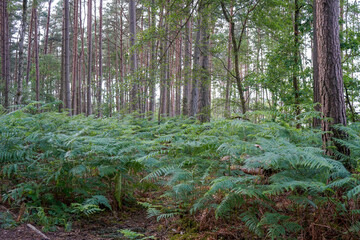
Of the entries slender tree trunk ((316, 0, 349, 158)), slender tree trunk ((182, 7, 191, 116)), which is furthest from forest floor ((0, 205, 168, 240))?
slender tree trunk ((182, 7, 191, 116))

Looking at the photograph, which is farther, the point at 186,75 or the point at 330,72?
the point at 186,75

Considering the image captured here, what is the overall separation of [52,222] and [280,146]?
2.83m

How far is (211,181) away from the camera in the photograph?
2.73 metres

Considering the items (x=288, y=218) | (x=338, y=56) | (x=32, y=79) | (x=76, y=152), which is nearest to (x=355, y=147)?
(x=288, y=218)

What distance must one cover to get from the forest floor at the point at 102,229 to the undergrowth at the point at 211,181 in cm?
14

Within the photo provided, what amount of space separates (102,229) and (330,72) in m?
3.78

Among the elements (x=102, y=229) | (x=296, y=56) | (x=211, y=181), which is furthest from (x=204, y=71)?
(x=102, y=229)

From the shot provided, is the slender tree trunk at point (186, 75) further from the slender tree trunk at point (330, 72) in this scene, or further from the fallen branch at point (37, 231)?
the fallen branch at point (37, 231)

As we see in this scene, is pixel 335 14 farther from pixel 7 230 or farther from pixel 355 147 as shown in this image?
pixel 7 230

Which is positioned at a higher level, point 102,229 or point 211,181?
point 211,181

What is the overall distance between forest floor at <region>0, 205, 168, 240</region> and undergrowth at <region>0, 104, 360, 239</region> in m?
0.14

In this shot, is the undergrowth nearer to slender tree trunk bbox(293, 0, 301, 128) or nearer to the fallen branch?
the fallen branch

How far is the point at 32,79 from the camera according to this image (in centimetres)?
1966

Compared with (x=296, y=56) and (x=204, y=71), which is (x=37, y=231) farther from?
(x=296, y=56)
